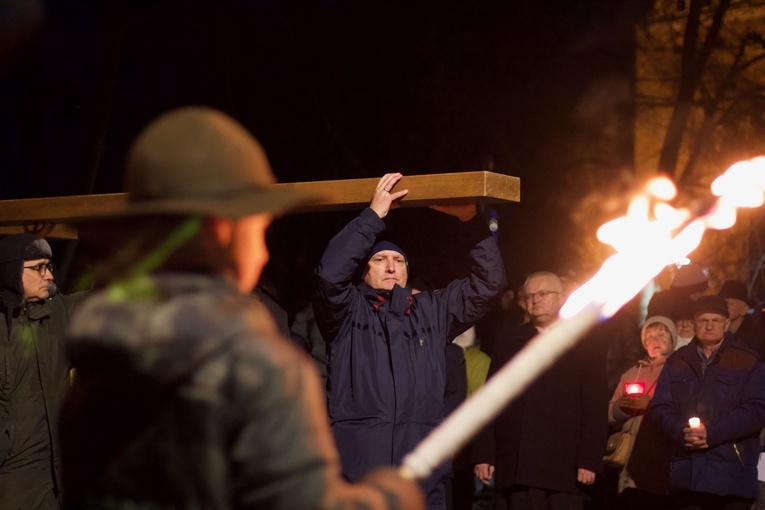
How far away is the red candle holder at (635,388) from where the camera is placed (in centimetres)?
741

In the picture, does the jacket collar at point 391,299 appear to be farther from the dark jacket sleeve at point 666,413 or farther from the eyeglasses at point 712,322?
the eyeglasses at point 712,322

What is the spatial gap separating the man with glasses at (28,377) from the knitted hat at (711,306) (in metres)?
4.61

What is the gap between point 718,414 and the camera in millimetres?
6492

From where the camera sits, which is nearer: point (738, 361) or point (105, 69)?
point (738, 361)

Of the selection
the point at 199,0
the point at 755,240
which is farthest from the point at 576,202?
the point at 199,0

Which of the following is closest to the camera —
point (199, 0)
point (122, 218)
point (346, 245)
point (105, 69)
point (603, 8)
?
point (122, 218)

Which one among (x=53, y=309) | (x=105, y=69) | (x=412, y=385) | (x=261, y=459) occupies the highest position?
(x=105, y=69)

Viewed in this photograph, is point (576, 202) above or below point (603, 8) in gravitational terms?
below

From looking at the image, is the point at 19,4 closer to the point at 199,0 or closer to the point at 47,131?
the point at 47,131

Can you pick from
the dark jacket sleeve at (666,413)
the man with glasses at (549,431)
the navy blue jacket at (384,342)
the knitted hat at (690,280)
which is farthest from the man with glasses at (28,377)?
the knitted hat at (690,280)

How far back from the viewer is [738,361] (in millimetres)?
6578

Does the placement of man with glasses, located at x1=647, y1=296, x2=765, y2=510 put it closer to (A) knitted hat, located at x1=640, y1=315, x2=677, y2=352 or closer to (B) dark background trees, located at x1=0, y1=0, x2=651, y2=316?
(A) knitted hat, located at x1=640, y1=315, x2=677, y2=352

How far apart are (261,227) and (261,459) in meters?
0.61

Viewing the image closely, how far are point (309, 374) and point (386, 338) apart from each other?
3185 mm
